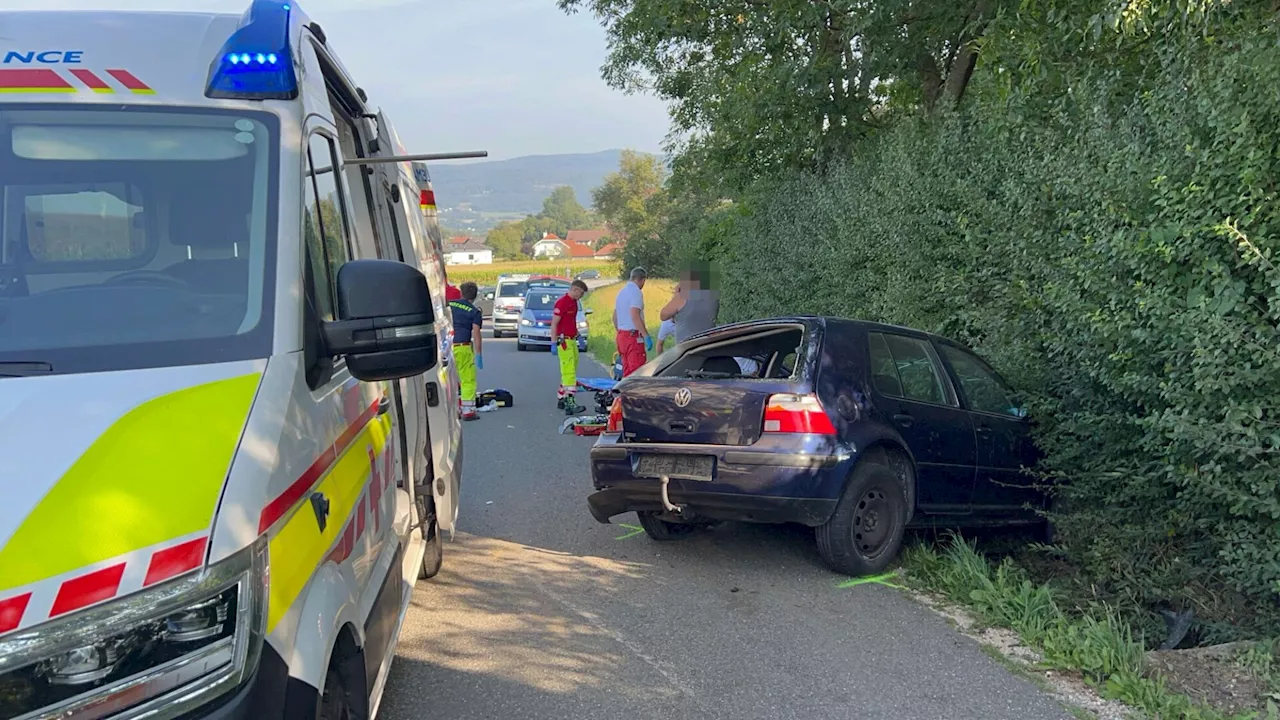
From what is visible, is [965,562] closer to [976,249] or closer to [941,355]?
[941,355]

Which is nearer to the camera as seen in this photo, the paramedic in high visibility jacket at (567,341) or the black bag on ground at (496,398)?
the paramedic in high visibility jacket at (567,341)

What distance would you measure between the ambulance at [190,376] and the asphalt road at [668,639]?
3.22 ft

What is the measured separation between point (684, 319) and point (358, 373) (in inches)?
354

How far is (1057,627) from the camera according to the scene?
203 inches

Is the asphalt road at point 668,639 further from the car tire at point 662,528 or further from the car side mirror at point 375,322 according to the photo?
the car side mirror at point 375,322

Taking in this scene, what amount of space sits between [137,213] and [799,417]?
152 inches

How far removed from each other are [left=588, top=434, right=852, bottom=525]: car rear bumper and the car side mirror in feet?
11.1

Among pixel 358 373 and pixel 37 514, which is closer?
pixel 37 514

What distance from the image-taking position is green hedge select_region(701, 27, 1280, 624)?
4.90 metres

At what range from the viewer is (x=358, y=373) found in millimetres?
2918

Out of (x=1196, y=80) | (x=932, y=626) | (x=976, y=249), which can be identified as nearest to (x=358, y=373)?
(x=932, y=626)

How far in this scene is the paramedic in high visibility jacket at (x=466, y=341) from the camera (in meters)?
12.7

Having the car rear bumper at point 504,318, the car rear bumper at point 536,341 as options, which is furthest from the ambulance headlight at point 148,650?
the car rear bumper at point 504,318

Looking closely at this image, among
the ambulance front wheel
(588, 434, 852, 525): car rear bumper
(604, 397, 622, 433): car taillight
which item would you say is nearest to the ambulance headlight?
the ambulance front wheel
